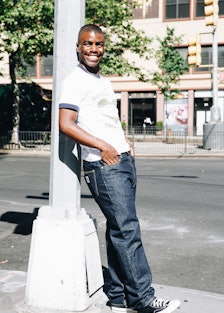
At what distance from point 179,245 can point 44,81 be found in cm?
3582

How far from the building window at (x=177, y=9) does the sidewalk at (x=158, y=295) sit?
35.4 metres

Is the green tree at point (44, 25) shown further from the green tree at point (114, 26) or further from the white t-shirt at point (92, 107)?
the white t-shirt at point (92, 107)

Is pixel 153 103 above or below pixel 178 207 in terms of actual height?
above

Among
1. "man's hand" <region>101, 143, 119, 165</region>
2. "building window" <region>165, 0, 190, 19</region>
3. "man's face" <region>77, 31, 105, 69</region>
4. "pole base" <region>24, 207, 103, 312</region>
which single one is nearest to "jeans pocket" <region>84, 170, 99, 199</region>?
"man's hand" <region>101, 143, 119, 165</region>

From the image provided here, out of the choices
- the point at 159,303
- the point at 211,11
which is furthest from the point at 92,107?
the point at 211,11

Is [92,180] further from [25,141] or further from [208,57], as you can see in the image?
[208,57]

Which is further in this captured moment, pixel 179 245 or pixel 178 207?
pixel 178 207

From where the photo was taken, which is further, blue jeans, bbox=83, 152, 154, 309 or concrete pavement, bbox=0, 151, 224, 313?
concrete pavement, bbox=0, 151, 224, 313

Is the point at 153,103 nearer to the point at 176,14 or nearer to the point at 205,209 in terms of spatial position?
the point at 176,14

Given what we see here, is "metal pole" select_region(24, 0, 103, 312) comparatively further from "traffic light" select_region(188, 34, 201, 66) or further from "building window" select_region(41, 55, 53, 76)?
"building window" select_region(41, 55, 53, 76)

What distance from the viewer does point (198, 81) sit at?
Result: 35.8m

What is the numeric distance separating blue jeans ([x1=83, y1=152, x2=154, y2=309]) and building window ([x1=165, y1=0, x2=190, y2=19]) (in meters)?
35.8

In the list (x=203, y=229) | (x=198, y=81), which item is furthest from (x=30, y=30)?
(x=198, y=81)

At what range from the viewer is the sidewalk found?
129 inches
